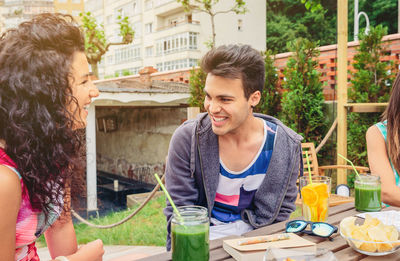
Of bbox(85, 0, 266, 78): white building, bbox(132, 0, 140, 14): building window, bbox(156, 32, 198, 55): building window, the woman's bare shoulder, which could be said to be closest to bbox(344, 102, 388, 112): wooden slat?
the woman's bare shoulder

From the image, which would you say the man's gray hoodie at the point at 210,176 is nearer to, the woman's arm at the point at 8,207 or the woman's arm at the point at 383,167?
the woman's arm at the point at 383,167

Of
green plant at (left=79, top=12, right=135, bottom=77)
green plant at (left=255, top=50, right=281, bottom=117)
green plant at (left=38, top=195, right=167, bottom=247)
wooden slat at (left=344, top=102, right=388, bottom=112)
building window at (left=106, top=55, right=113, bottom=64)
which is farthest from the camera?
building window at (left=106, top=55, right=113, bottom=64)

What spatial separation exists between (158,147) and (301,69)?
4.90m

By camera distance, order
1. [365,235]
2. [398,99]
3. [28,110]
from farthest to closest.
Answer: [398,99] → [365,235] → [28,110]

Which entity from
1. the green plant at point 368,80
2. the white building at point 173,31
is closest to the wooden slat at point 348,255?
the green plant at point 368,80

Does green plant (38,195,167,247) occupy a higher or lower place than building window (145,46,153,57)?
lower

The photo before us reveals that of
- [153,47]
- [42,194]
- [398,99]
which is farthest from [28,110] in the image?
[153,47]

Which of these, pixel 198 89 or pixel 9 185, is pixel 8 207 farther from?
pixel 198 89

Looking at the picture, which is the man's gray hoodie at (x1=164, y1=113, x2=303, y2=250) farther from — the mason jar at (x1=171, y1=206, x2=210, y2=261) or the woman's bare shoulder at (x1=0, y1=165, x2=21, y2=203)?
the woman's bare shoulder at (x1=0, y1=165, x2=21, y2=203)

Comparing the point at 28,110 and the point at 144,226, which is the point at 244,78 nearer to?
the point at 28,110

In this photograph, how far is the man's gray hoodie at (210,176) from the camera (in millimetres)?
2016

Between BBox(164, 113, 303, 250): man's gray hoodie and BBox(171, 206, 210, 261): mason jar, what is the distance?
0.82m

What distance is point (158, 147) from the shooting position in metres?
9.67

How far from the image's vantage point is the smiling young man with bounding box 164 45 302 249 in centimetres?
202
